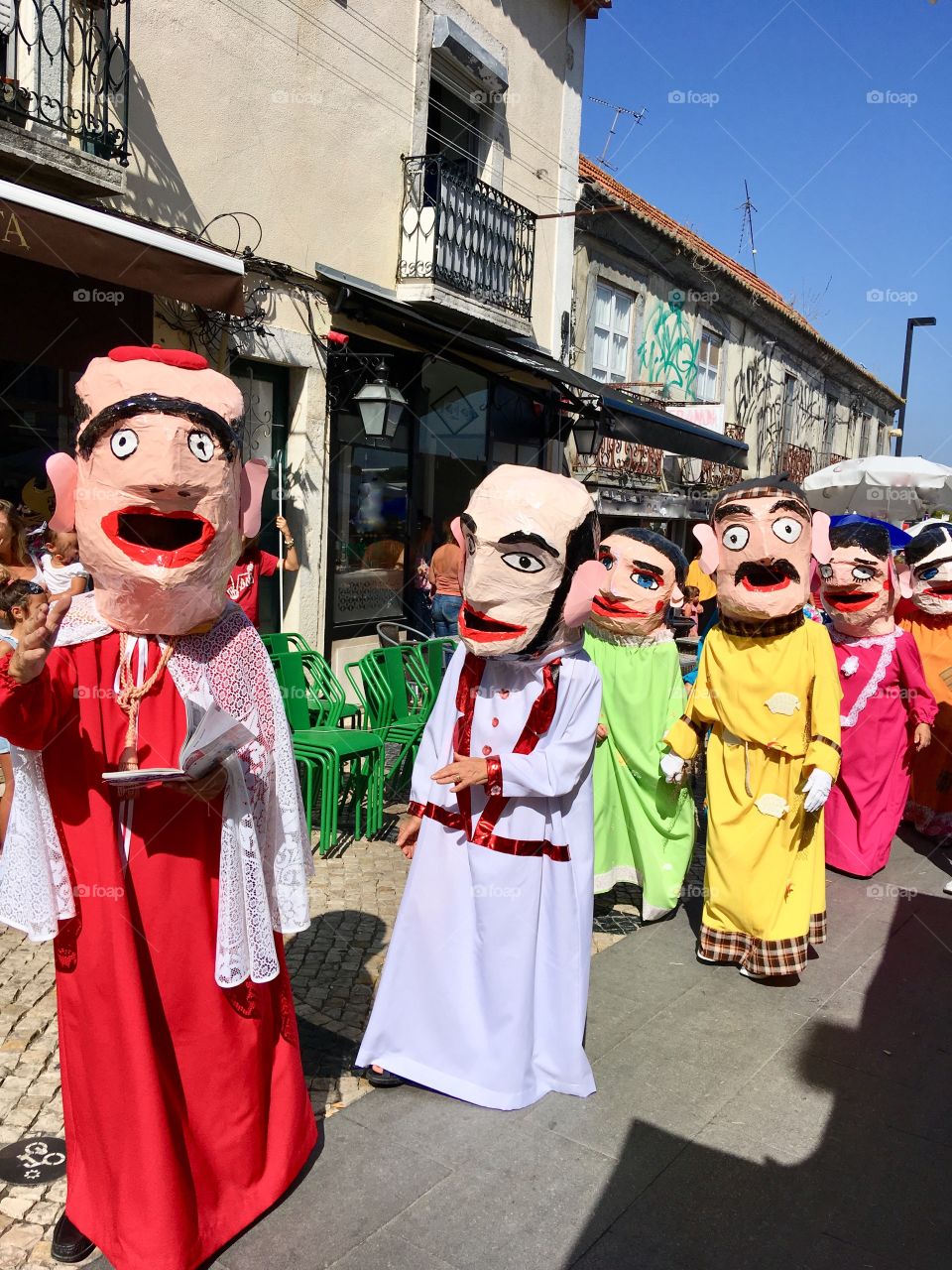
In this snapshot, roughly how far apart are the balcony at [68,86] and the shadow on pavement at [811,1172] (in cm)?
609

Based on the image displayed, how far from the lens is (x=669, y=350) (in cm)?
1695

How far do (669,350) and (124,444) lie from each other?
15594 mm

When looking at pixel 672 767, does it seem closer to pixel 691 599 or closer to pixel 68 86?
pixel 691 599

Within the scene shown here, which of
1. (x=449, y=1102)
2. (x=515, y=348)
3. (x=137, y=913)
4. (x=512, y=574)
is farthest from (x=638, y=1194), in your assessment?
(x=515, y=348)

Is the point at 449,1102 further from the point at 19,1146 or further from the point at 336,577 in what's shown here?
Result: the point at 336,577

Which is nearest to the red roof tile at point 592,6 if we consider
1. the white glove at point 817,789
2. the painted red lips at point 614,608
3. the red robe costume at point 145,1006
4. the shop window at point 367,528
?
the shop window at point 367,528

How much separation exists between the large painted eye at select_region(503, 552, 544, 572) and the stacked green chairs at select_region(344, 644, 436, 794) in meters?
3.28

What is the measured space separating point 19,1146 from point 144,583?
1843mm

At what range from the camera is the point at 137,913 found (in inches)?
100

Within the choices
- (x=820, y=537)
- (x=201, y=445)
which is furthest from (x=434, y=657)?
(x=201, y=445)

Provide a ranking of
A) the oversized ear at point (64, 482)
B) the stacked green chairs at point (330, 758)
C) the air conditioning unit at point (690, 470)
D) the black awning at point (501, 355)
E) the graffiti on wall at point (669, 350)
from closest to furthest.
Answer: the oversized ear at point (64, 482)
the stacked green chairs at point (330, 758)
the black awning at point (501, 355)
the graffiti on wall at point (669, 350)
the air conditioning unit at point (690, 470)

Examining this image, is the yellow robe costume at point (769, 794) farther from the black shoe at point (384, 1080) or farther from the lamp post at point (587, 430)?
the lamp post at point (587, 430)

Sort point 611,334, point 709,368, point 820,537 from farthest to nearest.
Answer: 1. point 709,368
2. point 611,334
3. point 820,537

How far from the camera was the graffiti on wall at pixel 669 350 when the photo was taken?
16.2 meters
